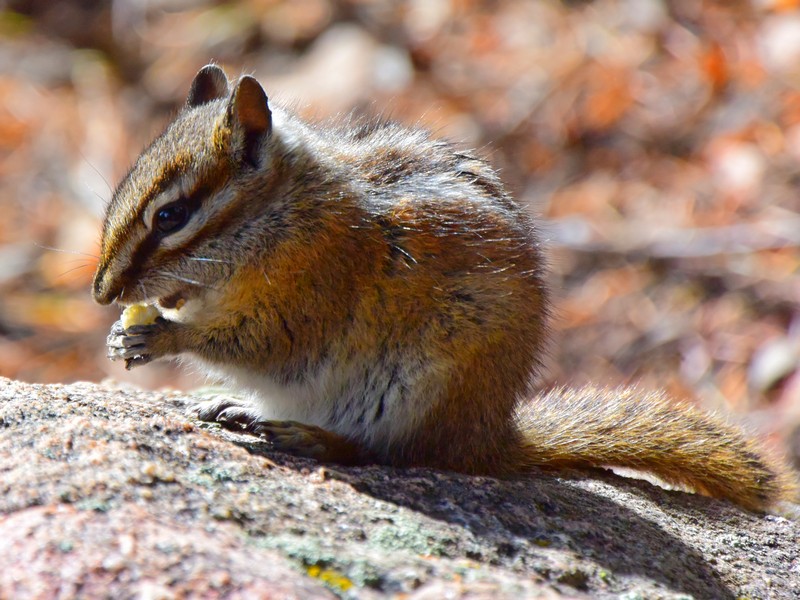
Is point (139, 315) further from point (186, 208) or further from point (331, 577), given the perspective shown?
point (331, 577)

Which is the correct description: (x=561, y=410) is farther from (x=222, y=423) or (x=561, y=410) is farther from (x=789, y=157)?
(x=789, y=157)

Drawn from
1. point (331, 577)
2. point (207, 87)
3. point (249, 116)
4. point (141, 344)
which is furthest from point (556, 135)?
point (331, 577)

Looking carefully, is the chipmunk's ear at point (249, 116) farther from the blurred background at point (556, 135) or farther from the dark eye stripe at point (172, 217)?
the blurred background at point (556, 135)

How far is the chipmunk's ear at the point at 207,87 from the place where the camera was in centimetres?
371

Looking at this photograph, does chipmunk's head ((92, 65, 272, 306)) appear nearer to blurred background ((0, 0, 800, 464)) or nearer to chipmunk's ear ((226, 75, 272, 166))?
chipmunk's ear ((226, 75, 272, 166))

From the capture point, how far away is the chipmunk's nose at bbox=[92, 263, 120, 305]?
123 inches

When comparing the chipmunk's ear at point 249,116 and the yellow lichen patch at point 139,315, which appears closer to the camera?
the chipmunk's ear at point 249,116

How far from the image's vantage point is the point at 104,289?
3123mm

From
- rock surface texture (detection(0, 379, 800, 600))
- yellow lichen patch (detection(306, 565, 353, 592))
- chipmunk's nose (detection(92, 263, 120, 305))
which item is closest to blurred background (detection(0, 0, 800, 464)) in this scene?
chipmunk's nose (detection(92, 263, 120, 305))

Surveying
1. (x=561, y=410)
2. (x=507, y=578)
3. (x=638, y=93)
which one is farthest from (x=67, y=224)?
(x=507, y=578)

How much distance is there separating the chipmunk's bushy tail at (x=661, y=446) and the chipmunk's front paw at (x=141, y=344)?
121cm

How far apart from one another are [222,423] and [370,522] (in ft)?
Result: 3.09

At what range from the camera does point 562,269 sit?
21.4 ft

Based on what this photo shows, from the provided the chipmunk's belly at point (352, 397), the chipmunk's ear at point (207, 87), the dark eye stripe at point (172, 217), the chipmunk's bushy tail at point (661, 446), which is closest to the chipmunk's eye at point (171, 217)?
the dark eye stripe at point (172, 217)
